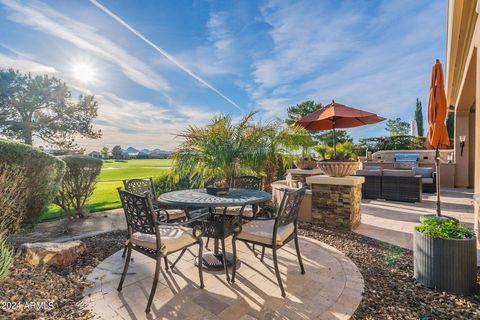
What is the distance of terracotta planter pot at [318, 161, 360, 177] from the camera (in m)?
4.27

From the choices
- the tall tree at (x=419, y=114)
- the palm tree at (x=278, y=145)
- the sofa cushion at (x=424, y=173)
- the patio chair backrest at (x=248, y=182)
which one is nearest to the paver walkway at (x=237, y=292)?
the patio chair backrest at (x=248, y=182)

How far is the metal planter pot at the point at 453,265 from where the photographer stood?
7.17 feet

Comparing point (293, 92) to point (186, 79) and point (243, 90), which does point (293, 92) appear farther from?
point (186, 79)

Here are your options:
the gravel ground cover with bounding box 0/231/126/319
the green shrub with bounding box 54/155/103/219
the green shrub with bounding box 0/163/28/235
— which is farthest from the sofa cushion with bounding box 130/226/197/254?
the green shrub with bounding box 54/155/103/219

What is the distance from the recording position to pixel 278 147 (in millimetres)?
5934

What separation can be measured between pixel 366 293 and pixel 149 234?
2194mm

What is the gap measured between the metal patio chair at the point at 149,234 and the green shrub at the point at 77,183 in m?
3.32

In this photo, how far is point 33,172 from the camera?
3.77m

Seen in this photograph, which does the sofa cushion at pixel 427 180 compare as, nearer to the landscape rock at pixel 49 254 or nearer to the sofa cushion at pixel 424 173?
the sofa cushion at pixel 424 173

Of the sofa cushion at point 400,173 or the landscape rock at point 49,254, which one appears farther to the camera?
the sofa cushion at point 400,173

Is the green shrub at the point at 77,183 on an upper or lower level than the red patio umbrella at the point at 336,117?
lower

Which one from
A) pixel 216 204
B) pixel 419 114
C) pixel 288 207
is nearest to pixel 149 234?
pixel 216 204

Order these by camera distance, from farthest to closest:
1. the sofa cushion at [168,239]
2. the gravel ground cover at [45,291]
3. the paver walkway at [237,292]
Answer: the sofa cushion at [168,239]
the paver walkway at [237,292]
the gravel ground cover at [45,291]

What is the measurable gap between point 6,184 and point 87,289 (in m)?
2.11
